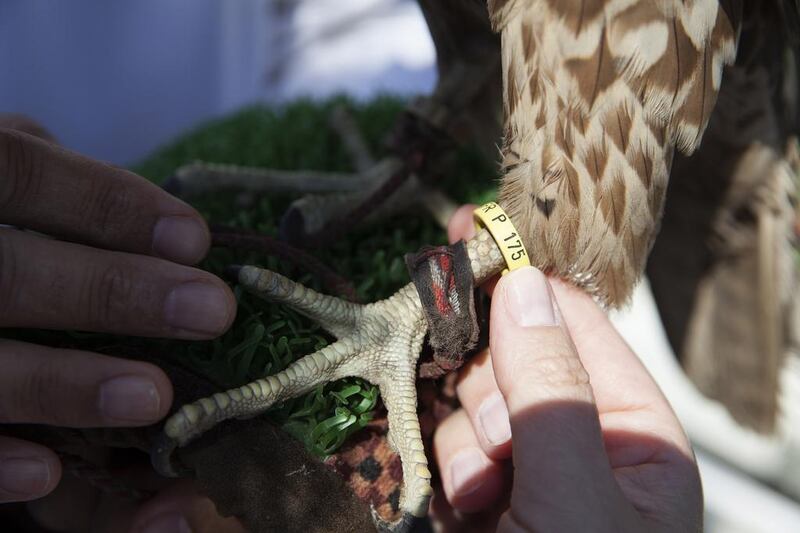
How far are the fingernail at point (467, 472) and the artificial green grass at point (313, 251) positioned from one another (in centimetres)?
21

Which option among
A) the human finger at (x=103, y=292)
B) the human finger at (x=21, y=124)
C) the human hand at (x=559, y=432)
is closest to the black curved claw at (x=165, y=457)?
the human finger at (x=103, y=292)

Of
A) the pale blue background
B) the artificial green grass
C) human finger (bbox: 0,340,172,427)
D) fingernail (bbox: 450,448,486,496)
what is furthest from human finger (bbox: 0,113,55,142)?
the pale blue background

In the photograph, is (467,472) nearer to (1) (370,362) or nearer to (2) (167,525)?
(1) (370,362)

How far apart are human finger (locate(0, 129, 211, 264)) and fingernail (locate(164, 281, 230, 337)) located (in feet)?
0.28

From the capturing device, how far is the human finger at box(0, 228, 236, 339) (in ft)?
2.42

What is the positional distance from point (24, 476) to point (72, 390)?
15 centimetres

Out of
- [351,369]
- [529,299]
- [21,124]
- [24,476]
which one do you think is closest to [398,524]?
[351,369]

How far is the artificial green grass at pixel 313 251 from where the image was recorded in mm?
856

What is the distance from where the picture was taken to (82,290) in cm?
75

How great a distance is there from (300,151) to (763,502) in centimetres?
142

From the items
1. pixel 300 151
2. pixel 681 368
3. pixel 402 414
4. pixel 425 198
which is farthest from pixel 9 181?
pixel 681 368

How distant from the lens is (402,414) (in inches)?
34.9

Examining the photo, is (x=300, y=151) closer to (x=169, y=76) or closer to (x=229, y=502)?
(x=229, y=502)

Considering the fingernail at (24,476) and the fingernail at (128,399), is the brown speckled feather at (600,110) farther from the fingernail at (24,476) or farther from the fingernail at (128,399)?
the fingernail at (24,476)
